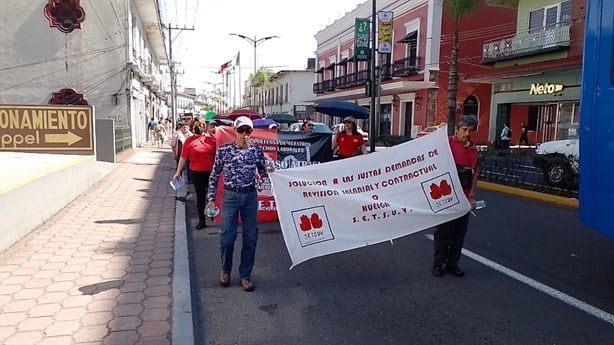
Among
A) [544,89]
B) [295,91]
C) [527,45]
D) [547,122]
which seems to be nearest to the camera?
[544,89]

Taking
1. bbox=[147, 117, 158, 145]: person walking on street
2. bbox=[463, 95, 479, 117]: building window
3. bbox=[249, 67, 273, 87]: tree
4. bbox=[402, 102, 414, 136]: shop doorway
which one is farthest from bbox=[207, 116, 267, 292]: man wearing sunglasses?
bbox=[249, 67, 273, 87]: tree

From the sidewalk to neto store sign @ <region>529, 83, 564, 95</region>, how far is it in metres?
19.7

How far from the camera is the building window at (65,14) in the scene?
21.7 m

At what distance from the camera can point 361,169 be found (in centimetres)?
521

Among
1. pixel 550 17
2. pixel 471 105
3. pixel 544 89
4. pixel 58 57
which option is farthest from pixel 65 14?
pixel 471 105

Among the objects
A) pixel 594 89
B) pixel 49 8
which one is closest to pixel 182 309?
pixel 594 89

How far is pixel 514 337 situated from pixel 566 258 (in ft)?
8.79

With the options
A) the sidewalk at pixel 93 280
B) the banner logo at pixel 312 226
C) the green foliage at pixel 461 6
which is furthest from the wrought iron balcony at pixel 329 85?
the banner logo at pixel 312 226

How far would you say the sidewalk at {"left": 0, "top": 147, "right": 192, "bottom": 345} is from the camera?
3740 millimetres

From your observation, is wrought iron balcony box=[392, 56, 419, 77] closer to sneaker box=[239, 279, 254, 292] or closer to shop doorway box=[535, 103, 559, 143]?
shop doorway box=[535, 103, 559, 143]

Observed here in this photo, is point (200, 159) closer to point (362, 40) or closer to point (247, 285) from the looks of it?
point (247, 285)

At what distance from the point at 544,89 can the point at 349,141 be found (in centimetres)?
1797

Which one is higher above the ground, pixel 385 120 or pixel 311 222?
pixel 385 120

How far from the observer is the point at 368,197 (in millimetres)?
5184
